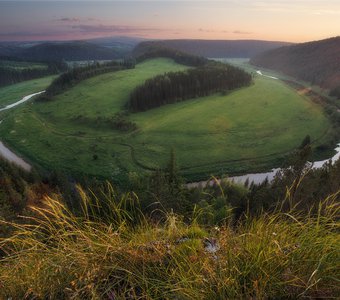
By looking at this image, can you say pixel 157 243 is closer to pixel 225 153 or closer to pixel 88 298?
pixel 88 298

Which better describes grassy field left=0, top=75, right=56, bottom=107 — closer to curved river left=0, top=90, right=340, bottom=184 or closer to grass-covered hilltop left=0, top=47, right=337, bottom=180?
grass-covered hilltop left=0, top=47, right=337, bottom=180

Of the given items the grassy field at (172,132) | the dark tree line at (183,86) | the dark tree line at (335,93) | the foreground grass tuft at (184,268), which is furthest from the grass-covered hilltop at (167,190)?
the dark tree line at (335,93)

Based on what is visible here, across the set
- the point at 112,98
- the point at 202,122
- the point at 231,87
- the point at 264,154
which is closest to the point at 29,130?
the point at 112,98

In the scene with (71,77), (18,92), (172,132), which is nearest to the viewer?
(172,132)

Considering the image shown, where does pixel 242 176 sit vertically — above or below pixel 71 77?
below

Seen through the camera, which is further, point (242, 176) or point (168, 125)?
point (168, 125)

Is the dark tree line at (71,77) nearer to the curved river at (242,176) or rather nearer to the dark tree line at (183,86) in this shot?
the dark tree line at (183,86)

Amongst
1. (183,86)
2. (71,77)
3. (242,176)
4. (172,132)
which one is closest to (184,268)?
(242,176)

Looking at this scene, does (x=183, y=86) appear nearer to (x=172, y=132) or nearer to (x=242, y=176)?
(x=172, y=132)
